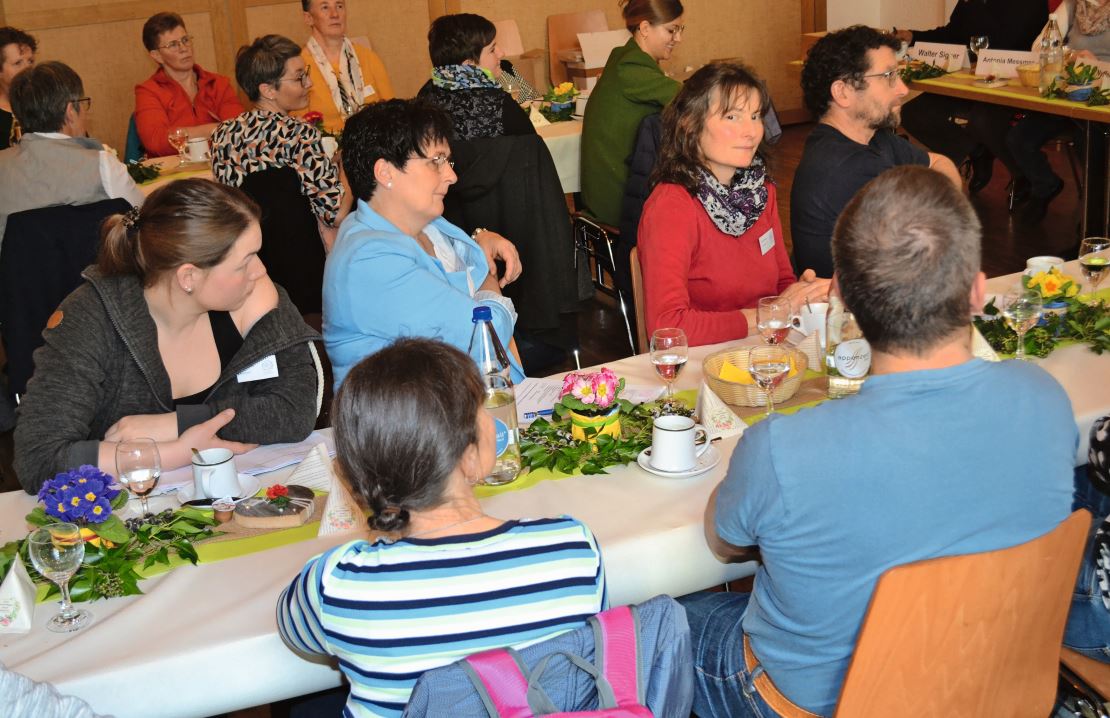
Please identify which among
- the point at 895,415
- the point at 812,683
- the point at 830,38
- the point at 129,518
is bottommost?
the point at 812,683

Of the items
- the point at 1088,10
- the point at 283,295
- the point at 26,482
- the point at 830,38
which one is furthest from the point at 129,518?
the point at 1088,10

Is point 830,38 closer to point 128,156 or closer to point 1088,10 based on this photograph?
point 1088,10

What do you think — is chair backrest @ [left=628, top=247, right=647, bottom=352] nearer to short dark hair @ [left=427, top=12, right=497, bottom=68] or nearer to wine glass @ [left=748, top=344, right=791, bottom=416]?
wine glass @ [left=748, top=344, right=791, bottom=416]

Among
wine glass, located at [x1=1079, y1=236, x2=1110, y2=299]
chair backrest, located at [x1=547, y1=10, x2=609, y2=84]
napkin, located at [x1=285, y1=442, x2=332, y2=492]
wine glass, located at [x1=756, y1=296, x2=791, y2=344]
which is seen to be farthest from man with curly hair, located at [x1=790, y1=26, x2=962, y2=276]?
chair backrest, located at [x1=547, y1=10, x2=609, y2=84]

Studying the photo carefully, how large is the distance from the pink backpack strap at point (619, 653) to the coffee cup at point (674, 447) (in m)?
0.69

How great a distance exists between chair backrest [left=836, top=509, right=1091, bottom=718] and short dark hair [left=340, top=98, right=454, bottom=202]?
166 centimetres

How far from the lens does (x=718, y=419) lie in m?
2.17

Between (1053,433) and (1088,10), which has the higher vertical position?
(1088,10)

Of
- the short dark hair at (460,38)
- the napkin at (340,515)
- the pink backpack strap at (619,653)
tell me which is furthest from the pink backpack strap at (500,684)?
the short dark hair at (460,38)

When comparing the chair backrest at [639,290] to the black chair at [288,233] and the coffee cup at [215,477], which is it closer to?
the coffee cup at [215,477]

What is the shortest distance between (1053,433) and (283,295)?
1694mm

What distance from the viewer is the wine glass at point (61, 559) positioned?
169 cm

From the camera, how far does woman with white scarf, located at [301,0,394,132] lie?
5980 mm

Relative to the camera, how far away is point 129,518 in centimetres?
199
